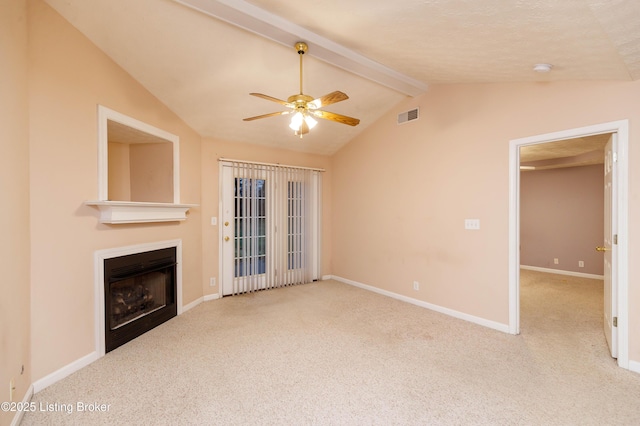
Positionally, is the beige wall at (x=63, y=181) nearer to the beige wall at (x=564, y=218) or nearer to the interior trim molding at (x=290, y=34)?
the interior trim molding at (x=290, y=34)

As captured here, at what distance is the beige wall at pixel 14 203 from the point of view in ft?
5.66

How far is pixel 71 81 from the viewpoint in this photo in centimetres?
244

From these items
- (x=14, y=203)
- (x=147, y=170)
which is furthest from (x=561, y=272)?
(x=14, y=203)

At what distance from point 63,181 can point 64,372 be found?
1575mm

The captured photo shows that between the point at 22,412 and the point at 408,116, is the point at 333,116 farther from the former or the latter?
the point at 22,412

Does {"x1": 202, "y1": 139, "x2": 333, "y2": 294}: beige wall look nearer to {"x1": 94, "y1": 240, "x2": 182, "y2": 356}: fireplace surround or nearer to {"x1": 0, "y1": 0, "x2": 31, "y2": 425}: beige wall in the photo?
{"x1": 94, "y1": 240, "x2": 182, "y2": 356}: fireplace surround

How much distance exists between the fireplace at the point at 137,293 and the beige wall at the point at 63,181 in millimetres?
193

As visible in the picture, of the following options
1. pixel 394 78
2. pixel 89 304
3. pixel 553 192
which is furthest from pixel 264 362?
pixel 553 192

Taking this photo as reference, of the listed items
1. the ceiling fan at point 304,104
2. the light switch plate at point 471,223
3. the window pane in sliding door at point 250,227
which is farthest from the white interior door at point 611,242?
the window pane in sliding door at point 250,227

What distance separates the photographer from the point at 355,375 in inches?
95.0

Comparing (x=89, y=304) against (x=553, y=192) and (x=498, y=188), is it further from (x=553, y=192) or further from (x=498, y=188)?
(x=553, y=192)

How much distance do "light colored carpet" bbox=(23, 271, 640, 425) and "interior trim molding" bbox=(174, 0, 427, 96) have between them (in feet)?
9.78

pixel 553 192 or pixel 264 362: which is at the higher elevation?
pixel 553 192

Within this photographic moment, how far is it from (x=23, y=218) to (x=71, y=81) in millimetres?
1220
